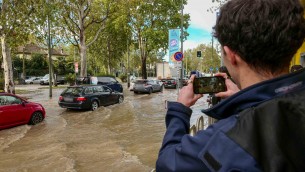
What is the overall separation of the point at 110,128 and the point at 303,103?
10689 millimetres

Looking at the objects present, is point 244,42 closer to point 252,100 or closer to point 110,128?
point 252,100

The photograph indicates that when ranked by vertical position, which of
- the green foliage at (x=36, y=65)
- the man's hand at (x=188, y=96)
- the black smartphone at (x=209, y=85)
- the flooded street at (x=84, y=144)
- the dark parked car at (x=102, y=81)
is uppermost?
the green foliage at (x=36, y=65)

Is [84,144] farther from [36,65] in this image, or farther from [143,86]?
[36,65]

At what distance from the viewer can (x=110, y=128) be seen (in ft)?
37.2

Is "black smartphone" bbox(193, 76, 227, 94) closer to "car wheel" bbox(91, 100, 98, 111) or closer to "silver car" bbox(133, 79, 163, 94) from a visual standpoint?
"car wheel" bbox(91, 100, 98, 111)

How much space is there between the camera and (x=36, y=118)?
1228 centimetres

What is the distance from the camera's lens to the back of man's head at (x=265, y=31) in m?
1.15

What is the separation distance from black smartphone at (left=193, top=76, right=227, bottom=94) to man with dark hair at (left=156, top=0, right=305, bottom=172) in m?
0.28

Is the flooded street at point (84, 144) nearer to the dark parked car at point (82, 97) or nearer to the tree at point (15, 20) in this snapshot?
the dark parked car at point (82, 97)

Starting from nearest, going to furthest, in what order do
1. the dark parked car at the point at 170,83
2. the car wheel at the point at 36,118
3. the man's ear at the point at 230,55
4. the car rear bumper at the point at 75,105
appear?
the man's ear at the point at 230,55
the car wheel at the point at 36,118
the car rear bumper at the point at 75,105
the dark parked car at the point at 170,83

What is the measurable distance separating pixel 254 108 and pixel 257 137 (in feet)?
0.34

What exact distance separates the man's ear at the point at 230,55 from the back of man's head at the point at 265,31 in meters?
0.03

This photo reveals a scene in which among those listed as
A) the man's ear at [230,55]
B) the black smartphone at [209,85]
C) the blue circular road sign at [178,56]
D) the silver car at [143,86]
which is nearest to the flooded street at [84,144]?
the blue circular road sign at [178,56]

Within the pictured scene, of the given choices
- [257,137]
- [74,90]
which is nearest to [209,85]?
[257,137]
